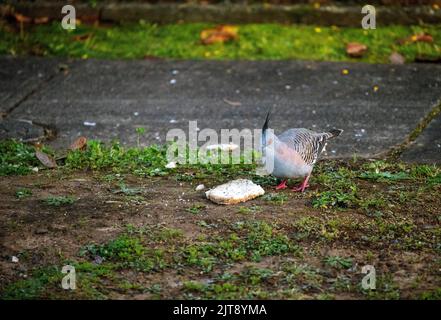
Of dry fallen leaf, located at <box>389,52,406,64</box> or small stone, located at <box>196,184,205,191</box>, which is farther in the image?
dry fallen leaf, located at <box>389,52,406,64</box>

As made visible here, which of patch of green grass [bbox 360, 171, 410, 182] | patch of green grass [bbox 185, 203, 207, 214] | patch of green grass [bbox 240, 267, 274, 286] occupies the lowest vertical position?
patch of green grass [bbox 240, 267, 274, 286]

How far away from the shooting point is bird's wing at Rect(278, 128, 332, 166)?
510 cm

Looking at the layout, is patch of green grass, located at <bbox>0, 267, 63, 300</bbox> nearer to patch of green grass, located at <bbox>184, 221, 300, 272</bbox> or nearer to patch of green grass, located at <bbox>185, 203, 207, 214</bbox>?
patch of green grass, located at <bbox>184, 221, 300, 272</bbox>

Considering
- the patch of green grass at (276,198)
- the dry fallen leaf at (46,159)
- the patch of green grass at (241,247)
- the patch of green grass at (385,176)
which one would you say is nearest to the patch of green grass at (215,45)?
the dry fallen leaf at (46,159)

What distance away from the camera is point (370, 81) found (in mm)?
7109

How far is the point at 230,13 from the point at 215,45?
485mm

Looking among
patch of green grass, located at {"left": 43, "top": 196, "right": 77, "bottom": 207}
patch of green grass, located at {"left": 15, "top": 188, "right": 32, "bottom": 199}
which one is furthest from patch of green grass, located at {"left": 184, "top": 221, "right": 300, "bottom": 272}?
patch of green grass, located at {"left": 15, "top": 188, "right": 32, "bottom": 199}

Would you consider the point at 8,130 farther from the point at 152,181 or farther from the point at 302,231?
the point at 302,231

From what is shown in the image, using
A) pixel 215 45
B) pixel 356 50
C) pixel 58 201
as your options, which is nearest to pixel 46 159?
pixel 58 201

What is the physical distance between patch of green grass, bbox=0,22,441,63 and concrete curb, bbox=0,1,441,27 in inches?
3.9

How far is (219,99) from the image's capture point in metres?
6.90

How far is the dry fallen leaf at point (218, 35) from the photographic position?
7900mm

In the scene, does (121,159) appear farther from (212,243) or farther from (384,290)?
(384,290)
